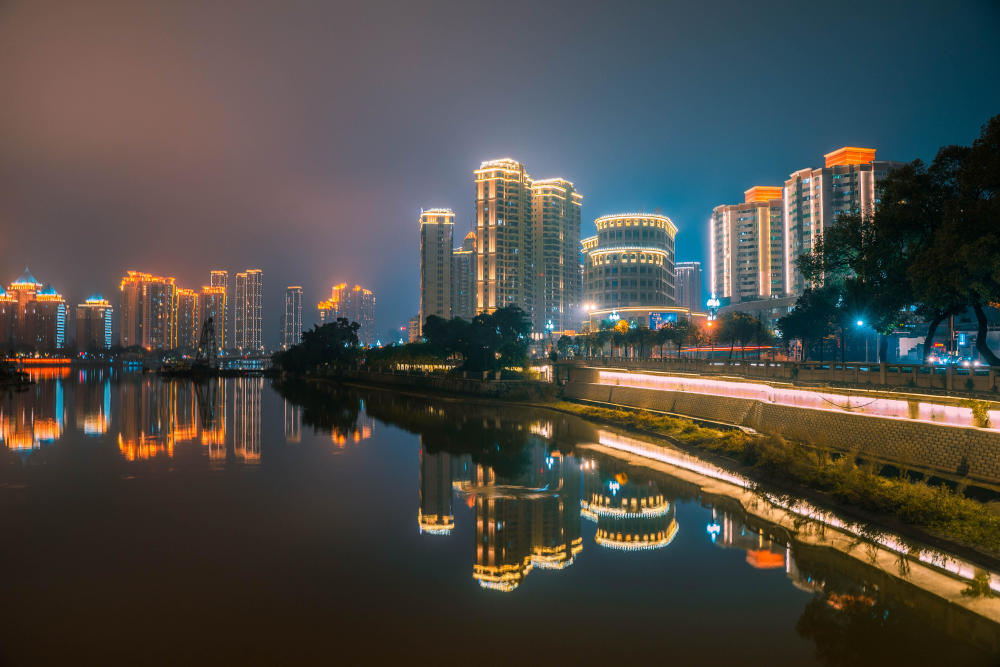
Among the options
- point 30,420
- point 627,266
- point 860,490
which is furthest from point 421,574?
point 627,266

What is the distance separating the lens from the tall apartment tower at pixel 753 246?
16512 cm

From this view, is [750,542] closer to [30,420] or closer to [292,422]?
[292,422]

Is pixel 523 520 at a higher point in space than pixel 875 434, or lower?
lower

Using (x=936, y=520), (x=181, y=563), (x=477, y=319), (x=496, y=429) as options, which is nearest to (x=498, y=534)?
(x=181, y=563)

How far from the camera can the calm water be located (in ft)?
38.5

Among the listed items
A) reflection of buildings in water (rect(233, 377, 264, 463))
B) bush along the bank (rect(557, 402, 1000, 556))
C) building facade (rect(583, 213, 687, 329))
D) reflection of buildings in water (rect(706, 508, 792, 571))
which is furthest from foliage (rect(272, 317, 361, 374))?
reflection of buildings in water (rect(706, 508, 792, 571))

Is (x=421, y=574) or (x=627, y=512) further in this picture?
(x=627, y=512)

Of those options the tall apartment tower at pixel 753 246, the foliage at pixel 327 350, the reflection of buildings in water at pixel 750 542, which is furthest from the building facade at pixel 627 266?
the reflection of buildings in water at pixel 750 542

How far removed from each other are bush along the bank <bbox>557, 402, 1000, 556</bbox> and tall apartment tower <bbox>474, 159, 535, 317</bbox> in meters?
130

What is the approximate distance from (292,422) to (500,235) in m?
115

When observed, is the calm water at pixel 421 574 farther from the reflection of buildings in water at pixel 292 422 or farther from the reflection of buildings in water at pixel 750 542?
the reflection of buildings in water at pixel 292 422

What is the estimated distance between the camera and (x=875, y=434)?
2241 centimetres

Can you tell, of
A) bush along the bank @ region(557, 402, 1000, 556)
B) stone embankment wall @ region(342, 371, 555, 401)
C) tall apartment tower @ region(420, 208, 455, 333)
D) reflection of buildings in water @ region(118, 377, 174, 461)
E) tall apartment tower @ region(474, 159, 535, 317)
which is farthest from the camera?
tall apartment tower @ region(420, 208, 455, 333)

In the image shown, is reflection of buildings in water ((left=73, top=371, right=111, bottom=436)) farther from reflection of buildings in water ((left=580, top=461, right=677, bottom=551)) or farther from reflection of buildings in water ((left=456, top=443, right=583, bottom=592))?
reflection of buildings in water ((left=580, top=461, right=677, bottom=551))
